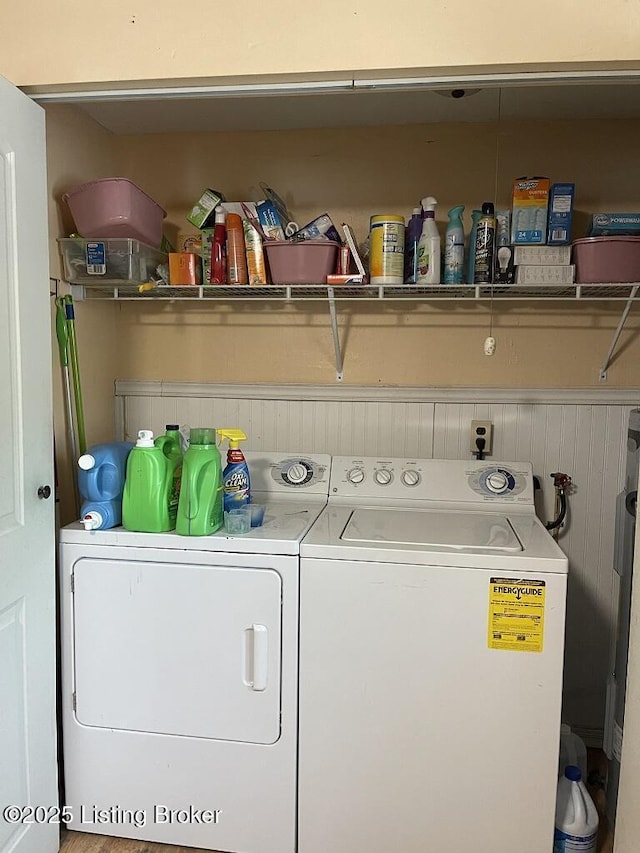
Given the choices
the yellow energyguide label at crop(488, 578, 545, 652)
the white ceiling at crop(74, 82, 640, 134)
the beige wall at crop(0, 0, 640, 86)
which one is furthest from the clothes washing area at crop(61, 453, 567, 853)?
the white ceiling at crop(74, 82, 640, 134)

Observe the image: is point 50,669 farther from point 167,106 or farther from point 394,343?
point 167,106

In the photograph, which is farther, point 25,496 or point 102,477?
point 102,477


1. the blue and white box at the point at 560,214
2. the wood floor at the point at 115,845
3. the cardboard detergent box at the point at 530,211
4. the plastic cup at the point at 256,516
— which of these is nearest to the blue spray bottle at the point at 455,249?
the cardboard detergent box at the point at 530,211

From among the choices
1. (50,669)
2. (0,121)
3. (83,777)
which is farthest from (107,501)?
(0,121)

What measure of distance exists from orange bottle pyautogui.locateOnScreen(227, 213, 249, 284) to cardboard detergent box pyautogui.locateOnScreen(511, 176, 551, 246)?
897mm

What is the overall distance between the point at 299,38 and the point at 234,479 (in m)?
1.16

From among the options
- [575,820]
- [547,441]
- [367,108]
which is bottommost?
[575,820]

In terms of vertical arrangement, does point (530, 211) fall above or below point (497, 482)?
above

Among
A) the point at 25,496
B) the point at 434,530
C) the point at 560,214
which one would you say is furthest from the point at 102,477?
the point at 560,214

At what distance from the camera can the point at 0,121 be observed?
1520 millimetres

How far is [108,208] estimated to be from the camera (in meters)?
2.07

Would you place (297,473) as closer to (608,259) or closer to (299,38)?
(608,259)

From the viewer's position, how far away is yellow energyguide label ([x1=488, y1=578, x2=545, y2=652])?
1.66m

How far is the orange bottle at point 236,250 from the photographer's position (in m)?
2.20
